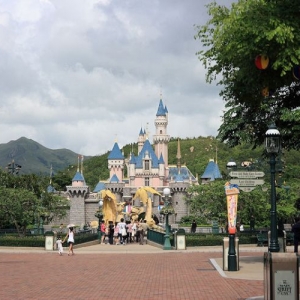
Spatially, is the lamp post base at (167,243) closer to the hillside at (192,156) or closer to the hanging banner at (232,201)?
the hanging banner at (232,201)

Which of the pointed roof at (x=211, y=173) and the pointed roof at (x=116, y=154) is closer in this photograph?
the pointed roof at (x=211, y=173)

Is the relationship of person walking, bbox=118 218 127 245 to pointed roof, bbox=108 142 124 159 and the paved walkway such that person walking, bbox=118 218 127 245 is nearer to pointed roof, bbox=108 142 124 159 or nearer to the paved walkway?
the paved walkway

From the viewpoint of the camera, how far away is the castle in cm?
9514

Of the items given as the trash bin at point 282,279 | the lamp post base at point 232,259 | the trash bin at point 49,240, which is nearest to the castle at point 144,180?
the trash bin at point 49,240

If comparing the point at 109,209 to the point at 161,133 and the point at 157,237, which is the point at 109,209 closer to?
the point at 157,237

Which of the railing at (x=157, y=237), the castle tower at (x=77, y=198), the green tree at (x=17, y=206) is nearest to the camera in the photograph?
the railing at (x=157, y=237)

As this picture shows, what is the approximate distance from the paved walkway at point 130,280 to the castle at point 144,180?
67862 mm

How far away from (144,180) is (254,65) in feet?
284

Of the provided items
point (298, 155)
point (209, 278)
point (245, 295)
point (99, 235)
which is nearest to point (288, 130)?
point (209, 278)

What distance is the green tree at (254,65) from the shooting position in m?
16.8

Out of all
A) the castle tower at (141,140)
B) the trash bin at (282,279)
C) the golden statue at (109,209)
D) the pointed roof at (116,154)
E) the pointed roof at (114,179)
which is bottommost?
the trash bin at (282,279)

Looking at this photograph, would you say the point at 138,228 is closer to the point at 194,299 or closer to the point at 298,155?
the point at 194,299

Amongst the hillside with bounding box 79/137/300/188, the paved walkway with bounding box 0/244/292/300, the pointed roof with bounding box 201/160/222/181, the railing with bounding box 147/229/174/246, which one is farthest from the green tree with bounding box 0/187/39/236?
the hillside with bounding box 79/137/300/188

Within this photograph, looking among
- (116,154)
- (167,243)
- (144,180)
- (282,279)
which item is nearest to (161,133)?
(116,154)
